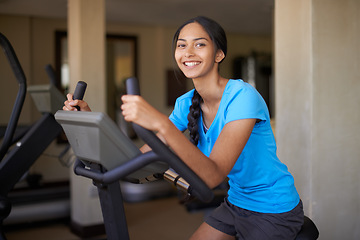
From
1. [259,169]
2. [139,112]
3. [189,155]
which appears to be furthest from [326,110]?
[139,112]

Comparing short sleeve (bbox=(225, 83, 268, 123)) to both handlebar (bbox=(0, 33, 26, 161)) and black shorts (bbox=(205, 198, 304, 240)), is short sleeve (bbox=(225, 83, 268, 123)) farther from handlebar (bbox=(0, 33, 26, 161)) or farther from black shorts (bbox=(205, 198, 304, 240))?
handlebar (bbox=(0, 33, 26, 161))

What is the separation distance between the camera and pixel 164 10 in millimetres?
5574

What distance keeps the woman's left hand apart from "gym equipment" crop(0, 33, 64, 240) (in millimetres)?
1380

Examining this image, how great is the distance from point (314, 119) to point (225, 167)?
113 cm

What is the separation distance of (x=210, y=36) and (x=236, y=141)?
15.9 inches

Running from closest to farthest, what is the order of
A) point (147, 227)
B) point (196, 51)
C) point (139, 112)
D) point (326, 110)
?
point (139, 112), point (196, 51), point (326, 110), point (147, 227)

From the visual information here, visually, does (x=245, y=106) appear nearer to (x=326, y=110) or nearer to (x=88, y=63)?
(x=326, y=110)

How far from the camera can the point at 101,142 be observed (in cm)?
99

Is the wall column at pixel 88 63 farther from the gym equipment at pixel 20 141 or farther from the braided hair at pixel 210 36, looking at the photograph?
the braided hair at pixel 210 36

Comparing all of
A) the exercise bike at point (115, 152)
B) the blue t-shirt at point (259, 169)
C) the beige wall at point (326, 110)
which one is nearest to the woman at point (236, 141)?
the blue t-shirt at point (259, 169)

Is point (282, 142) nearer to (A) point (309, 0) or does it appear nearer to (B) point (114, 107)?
(A) point (309, 0)

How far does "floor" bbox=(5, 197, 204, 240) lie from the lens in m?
3.72

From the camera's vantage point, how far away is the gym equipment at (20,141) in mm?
2128

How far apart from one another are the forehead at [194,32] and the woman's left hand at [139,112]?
1.46ft
